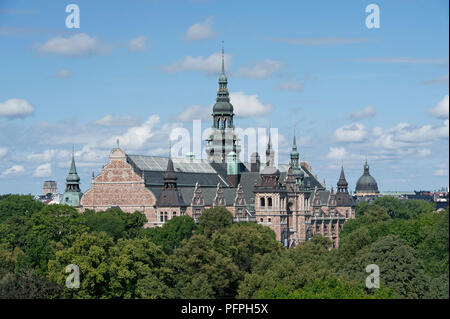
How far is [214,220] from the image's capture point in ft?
454

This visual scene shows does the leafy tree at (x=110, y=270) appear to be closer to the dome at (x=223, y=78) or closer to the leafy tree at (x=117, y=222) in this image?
the leafy tree at (x=117, y=222)

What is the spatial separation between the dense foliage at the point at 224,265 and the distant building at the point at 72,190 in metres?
40.5

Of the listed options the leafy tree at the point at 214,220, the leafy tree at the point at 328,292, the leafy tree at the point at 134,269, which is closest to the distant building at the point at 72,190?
the leafy tree at the point at 214,220

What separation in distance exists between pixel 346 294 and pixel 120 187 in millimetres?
83359

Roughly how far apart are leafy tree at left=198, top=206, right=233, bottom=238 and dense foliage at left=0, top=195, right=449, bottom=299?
17901mm

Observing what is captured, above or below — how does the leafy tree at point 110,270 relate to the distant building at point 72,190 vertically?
below

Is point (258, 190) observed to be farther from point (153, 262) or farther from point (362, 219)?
point (153, 262)

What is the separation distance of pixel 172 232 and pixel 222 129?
2291 inches

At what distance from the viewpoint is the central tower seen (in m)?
182

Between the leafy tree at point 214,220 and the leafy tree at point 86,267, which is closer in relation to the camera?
the leafy tree at point 86,267

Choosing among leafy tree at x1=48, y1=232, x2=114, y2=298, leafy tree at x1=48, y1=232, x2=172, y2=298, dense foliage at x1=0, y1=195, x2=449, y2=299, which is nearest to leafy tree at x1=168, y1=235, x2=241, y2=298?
dense foliage at x1=0, y1=195, x2=449, y2=299

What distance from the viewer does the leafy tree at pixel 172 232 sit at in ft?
398

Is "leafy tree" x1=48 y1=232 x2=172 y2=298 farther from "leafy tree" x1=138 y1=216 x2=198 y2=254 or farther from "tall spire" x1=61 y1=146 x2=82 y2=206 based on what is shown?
"tall spire" x1=61 y1=146 x2=82 y2=206

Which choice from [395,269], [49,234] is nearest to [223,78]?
[49,234]
